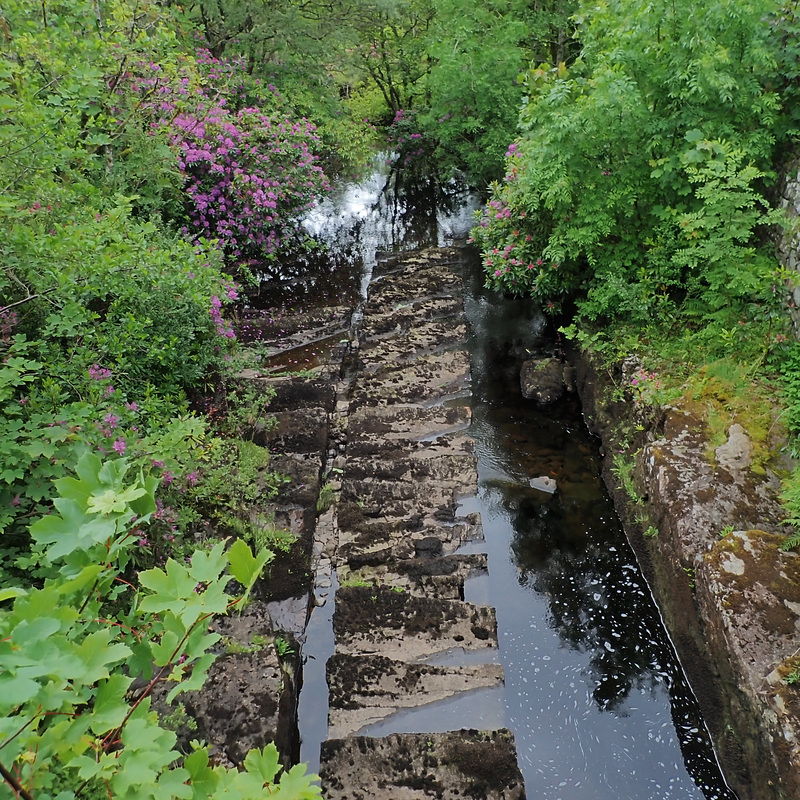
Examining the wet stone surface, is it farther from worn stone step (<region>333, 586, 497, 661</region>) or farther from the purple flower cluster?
the purple flower cluster

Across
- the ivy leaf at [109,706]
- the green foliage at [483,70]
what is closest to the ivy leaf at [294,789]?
the ivy leaf at [109,706]

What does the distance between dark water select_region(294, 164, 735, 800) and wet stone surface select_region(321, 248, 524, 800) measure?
0.82ft

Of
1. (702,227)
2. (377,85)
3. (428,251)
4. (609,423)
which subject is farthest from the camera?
(377,85)

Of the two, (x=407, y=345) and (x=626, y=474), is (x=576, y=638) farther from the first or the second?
(x=407, y=345)

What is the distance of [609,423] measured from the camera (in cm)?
717

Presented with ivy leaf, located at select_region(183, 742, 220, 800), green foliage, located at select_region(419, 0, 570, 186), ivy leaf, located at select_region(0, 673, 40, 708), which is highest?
green foliage, located at select_region(419, 0, 570, 186)

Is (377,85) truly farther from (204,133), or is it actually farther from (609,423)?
(609,423)

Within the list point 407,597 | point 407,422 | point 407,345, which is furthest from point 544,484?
point 407,345

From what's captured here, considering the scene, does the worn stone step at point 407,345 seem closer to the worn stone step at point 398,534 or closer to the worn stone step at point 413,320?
the worn stone step at point 413,320

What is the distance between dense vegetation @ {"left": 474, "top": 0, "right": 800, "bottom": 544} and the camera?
5.84m

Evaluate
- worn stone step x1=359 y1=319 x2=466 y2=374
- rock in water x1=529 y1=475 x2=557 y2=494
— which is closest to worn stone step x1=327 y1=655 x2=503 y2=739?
rock in water x1=529 y1=475 x2=557 y2=494

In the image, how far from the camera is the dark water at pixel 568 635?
4.35 metres

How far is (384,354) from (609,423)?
11.4ft

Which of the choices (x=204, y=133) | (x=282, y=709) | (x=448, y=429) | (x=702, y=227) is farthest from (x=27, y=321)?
(x=702, y=227)
